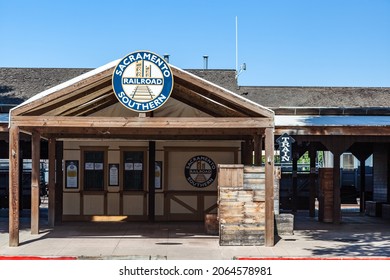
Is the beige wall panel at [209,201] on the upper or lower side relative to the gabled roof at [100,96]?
lower

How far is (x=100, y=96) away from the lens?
16.3 m

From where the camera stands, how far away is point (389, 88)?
2625cm

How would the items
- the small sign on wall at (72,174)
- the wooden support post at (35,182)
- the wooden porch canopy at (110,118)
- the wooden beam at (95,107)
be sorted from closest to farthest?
the wooden porch canopy at (110,118) → the wooden support post at (35,182) → the wooden beam at (95,107) → the small sign on wall at (72,174)

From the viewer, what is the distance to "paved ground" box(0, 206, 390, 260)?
13.0 meters

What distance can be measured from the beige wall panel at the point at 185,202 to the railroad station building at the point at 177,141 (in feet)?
0.10

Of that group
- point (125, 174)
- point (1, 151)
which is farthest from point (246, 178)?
point (1, 151)

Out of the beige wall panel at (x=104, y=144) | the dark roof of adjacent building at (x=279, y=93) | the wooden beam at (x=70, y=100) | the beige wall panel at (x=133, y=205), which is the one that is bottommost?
the beige wall panel at (x=133, y=205)

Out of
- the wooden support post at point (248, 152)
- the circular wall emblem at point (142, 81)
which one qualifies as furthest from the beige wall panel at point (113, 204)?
Result: the circular wall emblem at point (142, 81)

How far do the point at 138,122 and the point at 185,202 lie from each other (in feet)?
19.8

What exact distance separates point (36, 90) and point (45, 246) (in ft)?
36.4

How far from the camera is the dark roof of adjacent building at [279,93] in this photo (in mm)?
22312

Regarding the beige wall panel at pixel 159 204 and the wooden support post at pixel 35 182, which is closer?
the wooden support post at pixel 35 182

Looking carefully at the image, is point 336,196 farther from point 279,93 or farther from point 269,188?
point 279,93

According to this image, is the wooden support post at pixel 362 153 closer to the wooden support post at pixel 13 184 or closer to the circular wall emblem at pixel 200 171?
the circular wall emblem at pixel 200 171
